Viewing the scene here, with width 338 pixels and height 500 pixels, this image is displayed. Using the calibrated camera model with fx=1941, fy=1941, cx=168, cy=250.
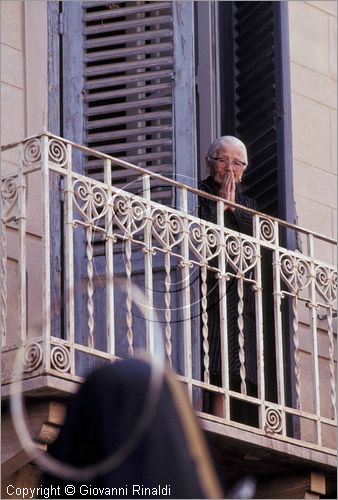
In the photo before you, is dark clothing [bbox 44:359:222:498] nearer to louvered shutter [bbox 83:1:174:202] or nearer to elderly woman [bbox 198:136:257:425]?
elderly woman [bbox 198:136:257:425]

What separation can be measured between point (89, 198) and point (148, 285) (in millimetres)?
521

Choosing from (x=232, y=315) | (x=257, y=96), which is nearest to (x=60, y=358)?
(x=232, y=315)

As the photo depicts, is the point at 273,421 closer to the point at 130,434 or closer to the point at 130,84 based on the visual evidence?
the point at 130,84

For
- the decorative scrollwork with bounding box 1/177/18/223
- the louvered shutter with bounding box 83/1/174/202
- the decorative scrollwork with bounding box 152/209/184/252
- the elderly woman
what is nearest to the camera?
the decorative scrollwork with bounding box 1/177/18/223

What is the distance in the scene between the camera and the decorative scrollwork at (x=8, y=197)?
29.0 feet

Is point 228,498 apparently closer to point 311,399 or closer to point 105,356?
point 105,356

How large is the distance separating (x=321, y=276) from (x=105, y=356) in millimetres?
1870

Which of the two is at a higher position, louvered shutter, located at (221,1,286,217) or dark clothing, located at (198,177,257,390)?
louvered shutter, located at (221,1,286,217)

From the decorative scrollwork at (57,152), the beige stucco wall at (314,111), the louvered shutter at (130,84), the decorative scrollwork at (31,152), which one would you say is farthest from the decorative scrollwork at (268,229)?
the decorative scrollwork at (31,152)

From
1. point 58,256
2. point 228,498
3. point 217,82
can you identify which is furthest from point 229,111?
point 228,498

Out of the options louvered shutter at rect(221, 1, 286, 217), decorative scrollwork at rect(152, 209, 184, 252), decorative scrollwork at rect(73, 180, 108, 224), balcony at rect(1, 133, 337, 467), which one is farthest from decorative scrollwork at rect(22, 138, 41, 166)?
louvered shutter at rect(221, 1, 286, 217)

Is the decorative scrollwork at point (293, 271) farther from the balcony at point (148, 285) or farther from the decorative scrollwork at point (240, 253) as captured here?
the decorative scrollwork at point (240, 253)

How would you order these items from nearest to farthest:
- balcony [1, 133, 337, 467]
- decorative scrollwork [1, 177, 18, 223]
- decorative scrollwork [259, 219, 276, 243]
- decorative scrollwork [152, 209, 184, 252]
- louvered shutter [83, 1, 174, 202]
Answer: balcony [1, 133, 337, 467] → decorative scrollwork [1, 177, 18, 223] → decorative scrollwork [152, 209, 184, 252] → decorative scrollwork [259, 219, 276, 243] → louvered shutter [83, 1, 174, 202]

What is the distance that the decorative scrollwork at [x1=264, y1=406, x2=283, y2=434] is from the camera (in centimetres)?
933
